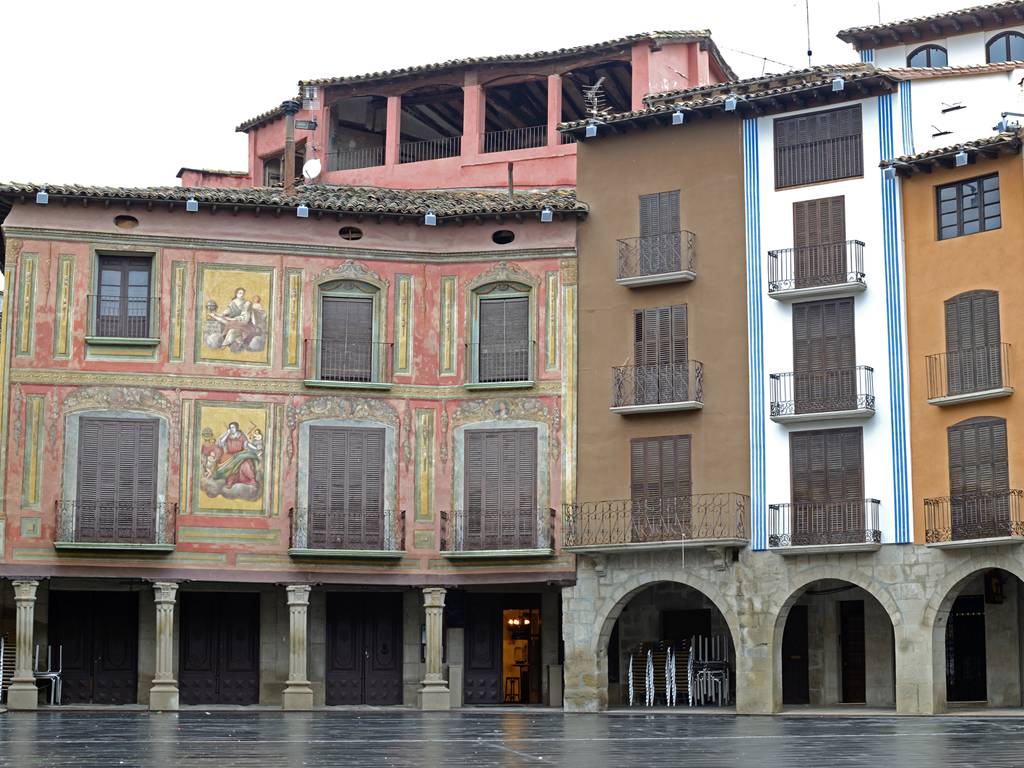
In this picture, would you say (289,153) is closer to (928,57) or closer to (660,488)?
(660,488)

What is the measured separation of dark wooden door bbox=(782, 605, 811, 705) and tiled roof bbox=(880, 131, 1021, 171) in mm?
10631

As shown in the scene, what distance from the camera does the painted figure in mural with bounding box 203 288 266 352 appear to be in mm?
41969

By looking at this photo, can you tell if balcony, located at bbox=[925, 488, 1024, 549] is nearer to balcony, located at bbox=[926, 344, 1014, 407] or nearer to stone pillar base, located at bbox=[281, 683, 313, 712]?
balcony, located at bbox=[926, 344, 1014, 407]

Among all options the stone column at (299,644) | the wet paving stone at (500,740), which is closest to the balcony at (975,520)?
the wet paving stone at (500,740)

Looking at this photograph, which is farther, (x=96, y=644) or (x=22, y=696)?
(x=96, y=644)

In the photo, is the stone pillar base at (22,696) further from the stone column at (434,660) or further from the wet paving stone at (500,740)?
the stone column at (434,660)

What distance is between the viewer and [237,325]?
42.1 meters

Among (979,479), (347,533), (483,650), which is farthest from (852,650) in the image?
(347,533)

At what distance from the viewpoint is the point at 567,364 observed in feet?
138

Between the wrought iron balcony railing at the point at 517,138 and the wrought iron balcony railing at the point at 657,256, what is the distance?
354 inches

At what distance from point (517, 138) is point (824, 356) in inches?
580

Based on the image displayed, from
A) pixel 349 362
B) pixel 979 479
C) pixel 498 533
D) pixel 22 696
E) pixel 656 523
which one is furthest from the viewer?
pixel 349 362

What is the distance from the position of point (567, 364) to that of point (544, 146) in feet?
31.8

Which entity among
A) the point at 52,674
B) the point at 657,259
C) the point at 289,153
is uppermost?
the point at 289,153
